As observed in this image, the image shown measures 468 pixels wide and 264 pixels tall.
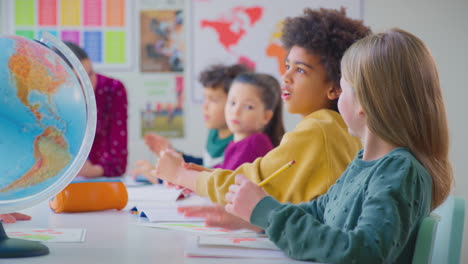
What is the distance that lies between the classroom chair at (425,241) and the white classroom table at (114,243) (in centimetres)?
19

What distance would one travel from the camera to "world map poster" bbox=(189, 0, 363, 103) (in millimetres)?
3785

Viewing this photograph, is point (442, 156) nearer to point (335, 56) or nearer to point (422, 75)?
point (422, 75)

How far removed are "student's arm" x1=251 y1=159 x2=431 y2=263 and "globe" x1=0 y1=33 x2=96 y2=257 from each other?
34 cm

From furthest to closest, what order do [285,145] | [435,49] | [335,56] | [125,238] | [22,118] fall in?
[435,49] → [335,56] → [285,145] → [125,238] → [22,118]

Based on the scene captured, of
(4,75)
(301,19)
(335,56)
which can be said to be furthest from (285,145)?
(4,75)

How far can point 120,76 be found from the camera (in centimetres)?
381

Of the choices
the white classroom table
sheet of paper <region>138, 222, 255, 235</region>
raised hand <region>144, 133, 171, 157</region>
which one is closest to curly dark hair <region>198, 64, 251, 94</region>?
raised hand <region>144, 133, 171, 157</region>

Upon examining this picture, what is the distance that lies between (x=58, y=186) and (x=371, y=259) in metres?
0.52

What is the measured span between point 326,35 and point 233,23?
2.34m

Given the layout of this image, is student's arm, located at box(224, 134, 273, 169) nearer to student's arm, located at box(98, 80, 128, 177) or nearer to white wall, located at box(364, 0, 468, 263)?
student's arm, located at box(98, 80, 128, 177)

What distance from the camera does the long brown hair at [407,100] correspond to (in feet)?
3.17

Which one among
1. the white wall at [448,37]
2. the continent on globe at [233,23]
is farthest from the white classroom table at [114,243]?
the white wall at [448,37]

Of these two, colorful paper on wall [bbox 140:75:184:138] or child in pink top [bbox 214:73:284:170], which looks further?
colorful paper on wall [bbox 140:75:184:138]

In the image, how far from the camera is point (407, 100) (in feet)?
3.17
